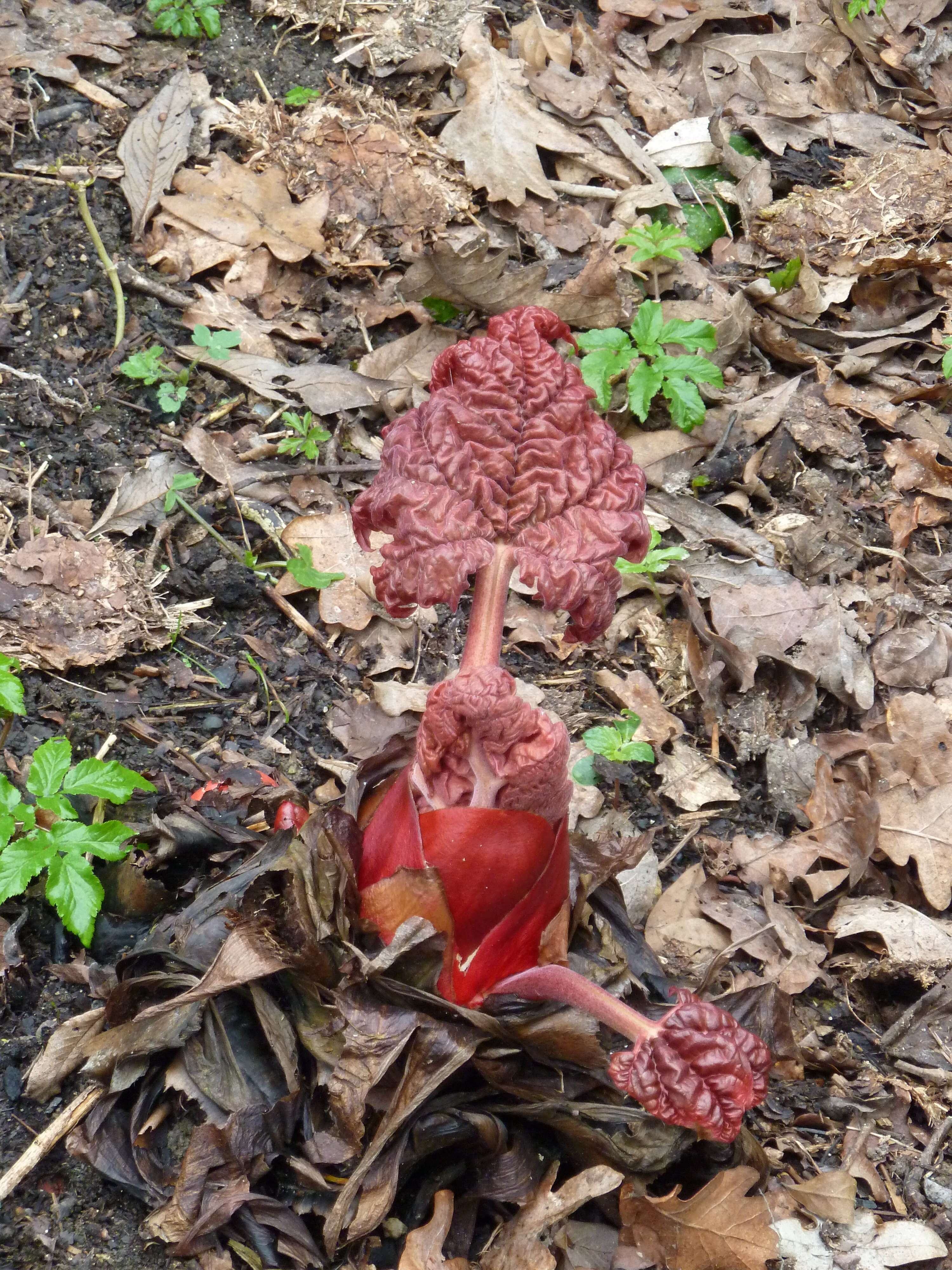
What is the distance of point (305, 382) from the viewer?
15.1 ft

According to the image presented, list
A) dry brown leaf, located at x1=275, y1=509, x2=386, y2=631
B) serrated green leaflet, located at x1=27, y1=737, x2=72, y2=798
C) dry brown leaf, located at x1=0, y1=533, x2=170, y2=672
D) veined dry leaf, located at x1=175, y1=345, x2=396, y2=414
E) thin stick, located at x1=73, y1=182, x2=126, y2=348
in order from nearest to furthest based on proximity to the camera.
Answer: serrated green leaflet, located at x1=27, y1=737, x2=72, y2=798 < dry brown leaf, located at x1=0, y1=533, x2=170, y2=672 < dry brown leaf, located at x1=275, y1=509, x2=386, y2=631 < thin stick, located at x1=73, y1=182, x2=126, y2=348 < veined dry leaf, located at x1=175, y1=345, x2=396, y2=414

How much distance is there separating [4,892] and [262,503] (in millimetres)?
1971

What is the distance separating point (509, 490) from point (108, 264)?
2.87 meters

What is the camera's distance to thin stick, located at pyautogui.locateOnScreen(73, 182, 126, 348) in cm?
445

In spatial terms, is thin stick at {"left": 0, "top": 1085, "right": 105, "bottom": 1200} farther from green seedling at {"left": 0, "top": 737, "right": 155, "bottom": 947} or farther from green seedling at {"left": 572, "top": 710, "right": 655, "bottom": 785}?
green seedling at {"left": 572, "top": 710, "right": 655, "bottom": 785}

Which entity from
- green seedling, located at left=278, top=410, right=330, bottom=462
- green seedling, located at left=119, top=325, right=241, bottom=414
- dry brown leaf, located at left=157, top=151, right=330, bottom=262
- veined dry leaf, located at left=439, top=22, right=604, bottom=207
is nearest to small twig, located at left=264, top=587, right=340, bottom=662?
green seedling, located at left=278, top=410, right=330, bottom=462

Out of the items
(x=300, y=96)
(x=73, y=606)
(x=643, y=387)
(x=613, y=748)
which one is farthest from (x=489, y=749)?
(x=300, y=96)

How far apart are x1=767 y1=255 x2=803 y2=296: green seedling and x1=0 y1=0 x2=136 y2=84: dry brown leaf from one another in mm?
3114

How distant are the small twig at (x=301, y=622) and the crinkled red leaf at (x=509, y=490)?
5.24 feet

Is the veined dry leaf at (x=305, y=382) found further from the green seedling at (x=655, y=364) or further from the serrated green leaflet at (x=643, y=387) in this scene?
the serrated green leaflet at (x=643, y=387)

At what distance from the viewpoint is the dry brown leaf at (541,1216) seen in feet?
8.45

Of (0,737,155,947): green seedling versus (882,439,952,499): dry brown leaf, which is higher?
(0,737,155,947): green seedling

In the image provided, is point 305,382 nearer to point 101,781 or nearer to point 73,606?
point 73,606

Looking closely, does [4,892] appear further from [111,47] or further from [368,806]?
[111,47]
